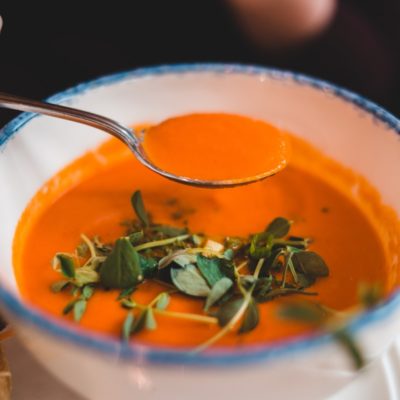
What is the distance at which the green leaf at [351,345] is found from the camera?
528 mm

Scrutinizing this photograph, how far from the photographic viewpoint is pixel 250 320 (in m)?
0.70

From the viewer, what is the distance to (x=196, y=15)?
157 centimetres

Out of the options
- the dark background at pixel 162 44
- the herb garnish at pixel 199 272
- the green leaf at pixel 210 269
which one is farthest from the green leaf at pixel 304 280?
the dark background at pixel 162 44

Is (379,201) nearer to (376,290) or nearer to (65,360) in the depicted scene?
(376,290)

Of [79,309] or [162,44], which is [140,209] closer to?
[79,309]

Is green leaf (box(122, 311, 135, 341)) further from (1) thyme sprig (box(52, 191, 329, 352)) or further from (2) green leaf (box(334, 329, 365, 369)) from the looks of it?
(2) green leaf (box(334, 329, 365, 369))

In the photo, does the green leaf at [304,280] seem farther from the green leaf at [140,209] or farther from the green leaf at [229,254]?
the green leaf at [140,209]

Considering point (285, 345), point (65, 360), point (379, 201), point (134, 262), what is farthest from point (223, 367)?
point (379, 201)

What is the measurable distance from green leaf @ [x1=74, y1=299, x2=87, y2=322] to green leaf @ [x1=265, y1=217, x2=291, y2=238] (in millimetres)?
294

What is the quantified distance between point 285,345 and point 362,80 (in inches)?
44.8

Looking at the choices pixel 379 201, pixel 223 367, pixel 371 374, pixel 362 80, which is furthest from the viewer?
pixel 362 80

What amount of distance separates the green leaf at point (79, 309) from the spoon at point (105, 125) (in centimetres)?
26

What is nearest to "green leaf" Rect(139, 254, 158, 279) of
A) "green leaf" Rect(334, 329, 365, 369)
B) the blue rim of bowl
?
the blue rim of bowl

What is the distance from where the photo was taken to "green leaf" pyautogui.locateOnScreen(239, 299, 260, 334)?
704 mm
